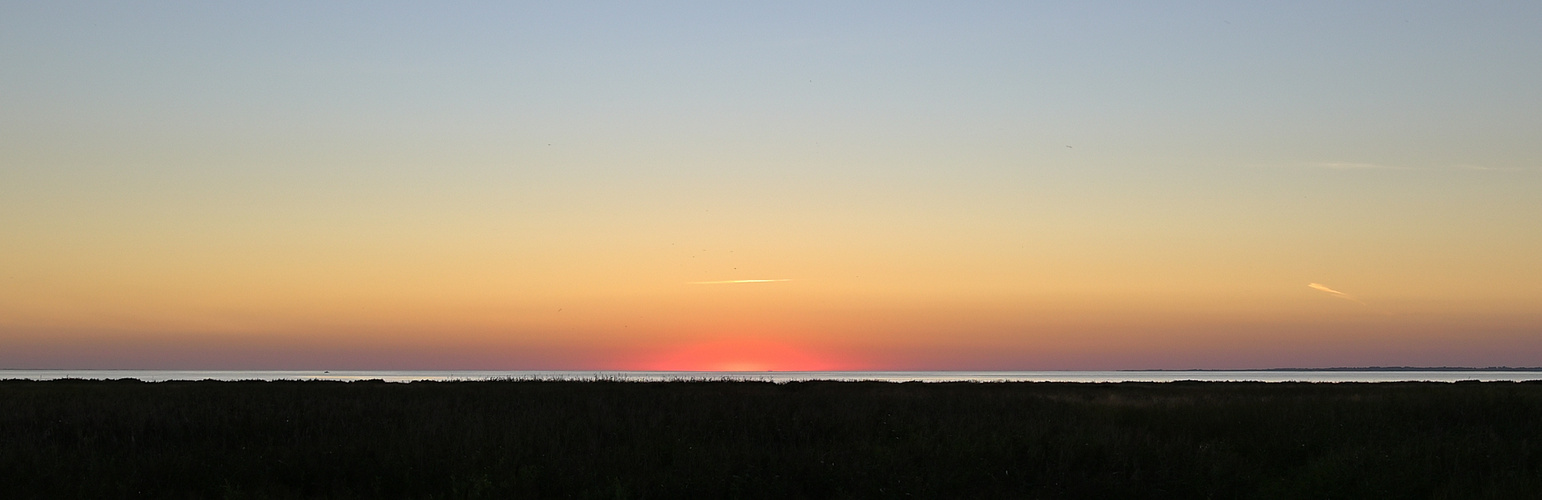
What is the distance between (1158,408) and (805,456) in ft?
39.4

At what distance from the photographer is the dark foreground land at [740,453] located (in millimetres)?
14156

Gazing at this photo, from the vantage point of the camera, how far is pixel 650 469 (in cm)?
1483

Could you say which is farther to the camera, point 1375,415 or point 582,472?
point 1375,415

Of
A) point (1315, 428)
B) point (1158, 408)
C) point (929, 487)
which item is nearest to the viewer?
point (929, 487)

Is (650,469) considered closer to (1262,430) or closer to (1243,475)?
(1243,475)

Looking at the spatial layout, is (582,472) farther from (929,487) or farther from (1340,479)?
(1340,479)

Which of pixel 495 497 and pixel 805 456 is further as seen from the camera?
pixel 805 456

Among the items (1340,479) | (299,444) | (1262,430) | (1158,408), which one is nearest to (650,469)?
(299,444)

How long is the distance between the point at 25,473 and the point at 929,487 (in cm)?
1183

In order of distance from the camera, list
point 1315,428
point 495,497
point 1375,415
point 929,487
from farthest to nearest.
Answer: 1. point 1375,415
2. point 1315,428
3. point 929,487
4. point 495,497

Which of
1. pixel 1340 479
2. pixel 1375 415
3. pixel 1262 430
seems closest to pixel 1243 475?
pixel 1340 479

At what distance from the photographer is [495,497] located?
13.3 m

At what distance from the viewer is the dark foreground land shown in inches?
557

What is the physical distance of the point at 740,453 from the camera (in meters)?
15.9
